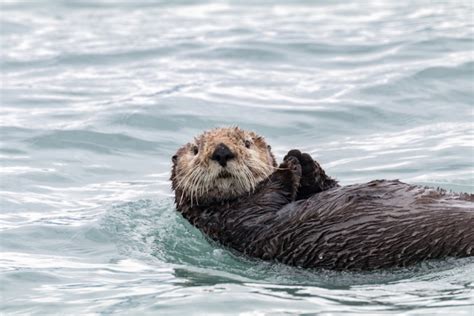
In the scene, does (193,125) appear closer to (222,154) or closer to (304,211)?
(222,154)

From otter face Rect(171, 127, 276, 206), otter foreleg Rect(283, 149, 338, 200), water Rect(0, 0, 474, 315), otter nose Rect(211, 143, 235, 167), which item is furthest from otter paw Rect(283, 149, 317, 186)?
water Rect(0, 0, 474, 315)

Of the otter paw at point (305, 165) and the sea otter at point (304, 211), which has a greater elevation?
the otter paw at point (305, 165)

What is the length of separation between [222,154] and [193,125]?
182 inches

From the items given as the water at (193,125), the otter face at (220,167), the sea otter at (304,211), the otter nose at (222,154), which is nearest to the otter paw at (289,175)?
the sea otter at (304,211)

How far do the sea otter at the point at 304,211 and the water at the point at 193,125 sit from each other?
0.36 ft

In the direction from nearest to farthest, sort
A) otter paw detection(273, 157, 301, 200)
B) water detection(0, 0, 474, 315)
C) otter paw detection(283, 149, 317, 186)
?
water detection(0, 0, 474, 315) < otter paw detection(273, 157, 301, 200) < otter paw detection(283, 149, 317, 186)

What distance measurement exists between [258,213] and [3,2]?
13713mm

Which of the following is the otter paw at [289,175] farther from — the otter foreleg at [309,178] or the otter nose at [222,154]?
the otter nose at [222,154]

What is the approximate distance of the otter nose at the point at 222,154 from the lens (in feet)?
22.6

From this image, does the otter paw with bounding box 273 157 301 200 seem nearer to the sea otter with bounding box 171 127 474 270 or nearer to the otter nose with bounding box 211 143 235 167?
the sea otter with bounding box 171 127 474 270

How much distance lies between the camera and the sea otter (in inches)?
252

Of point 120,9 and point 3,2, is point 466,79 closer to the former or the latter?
point 120,9

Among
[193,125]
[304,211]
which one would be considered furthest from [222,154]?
[193,125]

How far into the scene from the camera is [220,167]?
6941 millimetres
